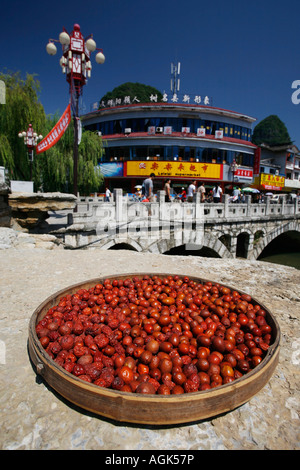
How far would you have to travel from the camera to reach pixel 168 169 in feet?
75.3

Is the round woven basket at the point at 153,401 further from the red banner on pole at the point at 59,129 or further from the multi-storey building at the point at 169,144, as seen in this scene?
the multi-storey building at the point at 169,144

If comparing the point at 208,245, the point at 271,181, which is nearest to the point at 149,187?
the point at 208,245

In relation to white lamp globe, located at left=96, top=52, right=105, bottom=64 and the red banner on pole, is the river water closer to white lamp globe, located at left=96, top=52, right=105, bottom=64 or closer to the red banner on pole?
the red banner on pole

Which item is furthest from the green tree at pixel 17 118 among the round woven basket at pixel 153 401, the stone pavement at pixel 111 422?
the round woven basket at pixel 153 401

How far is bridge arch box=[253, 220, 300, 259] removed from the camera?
16.5m

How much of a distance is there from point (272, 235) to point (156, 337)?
57.0 feet

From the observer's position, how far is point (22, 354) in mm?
2568

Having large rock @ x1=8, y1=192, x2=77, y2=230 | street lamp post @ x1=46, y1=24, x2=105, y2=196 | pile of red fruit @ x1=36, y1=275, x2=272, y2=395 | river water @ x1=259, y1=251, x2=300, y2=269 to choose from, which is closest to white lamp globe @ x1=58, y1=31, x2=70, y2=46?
street lamp post @ x1=46, y1=24, x2=105, y2=196

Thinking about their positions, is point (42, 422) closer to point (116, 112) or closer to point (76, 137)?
point (76, 137)

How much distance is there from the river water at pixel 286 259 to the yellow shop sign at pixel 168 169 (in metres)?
9.36

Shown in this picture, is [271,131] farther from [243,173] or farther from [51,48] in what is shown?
[51,48]

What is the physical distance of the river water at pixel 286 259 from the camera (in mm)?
18873

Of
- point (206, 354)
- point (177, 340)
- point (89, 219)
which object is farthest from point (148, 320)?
point (89, 219)

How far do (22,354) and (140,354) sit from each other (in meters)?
1.31
